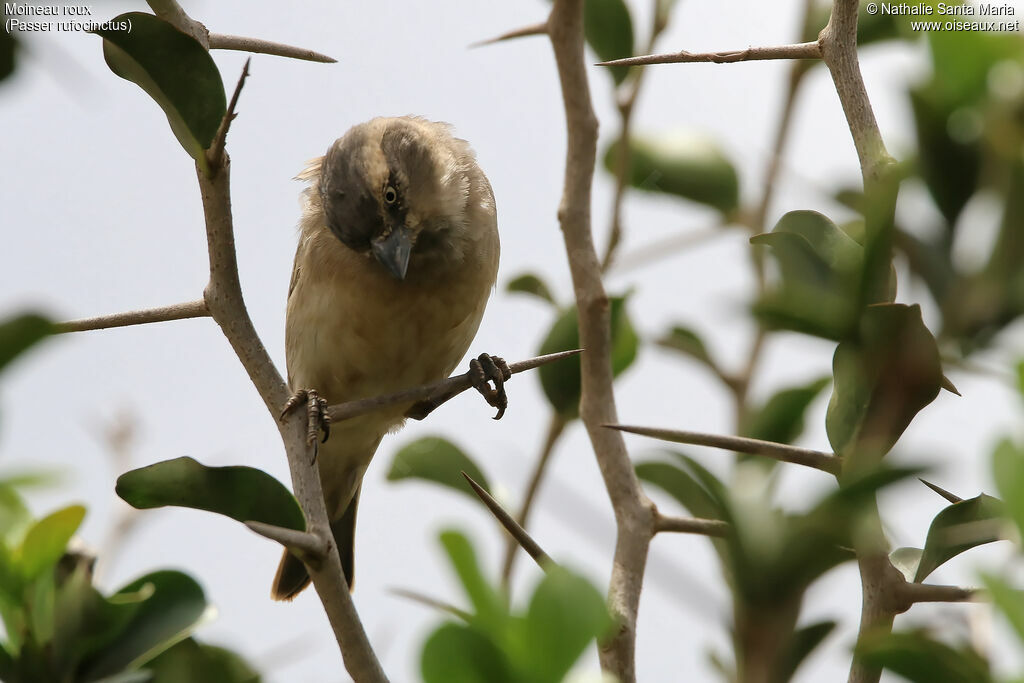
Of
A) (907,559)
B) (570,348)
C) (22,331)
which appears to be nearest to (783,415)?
(907,559)

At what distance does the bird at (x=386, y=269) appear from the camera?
340 centimetres

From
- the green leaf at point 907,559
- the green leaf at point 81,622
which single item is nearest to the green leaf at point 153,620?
the green leaf at point 81,622

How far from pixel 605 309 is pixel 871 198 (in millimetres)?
1187

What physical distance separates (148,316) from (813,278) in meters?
1.08

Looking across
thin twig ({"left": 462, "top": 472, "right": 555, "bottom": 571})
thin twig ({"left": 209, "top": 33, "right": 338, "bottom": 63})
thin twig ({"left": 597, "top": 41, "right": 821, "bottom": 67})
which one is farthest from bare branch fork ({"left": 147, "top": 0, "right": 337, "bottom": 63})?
thin twig ({"left": 462, "top": 472, "right": 555, "bottom": 571})

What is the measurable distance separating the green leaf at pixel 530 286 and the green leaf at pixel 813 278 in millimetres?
1401

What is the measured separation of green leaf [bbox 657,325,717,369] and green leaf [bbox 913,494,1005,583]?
5.42 feet

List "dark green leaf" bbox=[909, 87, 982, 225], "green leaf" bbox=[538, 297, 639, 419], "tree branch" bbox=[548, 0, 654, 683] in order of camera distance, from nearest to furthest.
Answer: "dark green leaf" bbox=[909, 87, 982, 225], "tree branch" bbox=[548, 0, 654, 683], "green leaf" bbox=[538, 297, 639, 419]

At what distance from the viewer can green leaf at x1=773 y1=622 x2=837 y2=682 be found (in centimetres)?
91

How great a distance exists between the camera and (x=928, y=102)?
118 cm

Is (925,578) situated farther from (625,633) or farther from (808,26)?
(808,26)

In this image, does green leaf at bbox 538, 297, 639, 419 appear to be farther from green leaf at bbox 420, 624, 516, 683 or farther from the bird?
green leaf at bbox 420, 624, 516, 683

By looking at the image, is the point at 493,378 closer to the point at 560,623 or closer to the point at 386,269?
the point at 386,269

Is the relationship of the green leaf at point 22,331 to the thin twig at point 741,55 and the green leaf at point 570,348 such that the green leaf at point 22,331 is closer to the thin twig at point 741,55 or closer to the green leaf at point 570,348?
the thin twig at point 741,55
